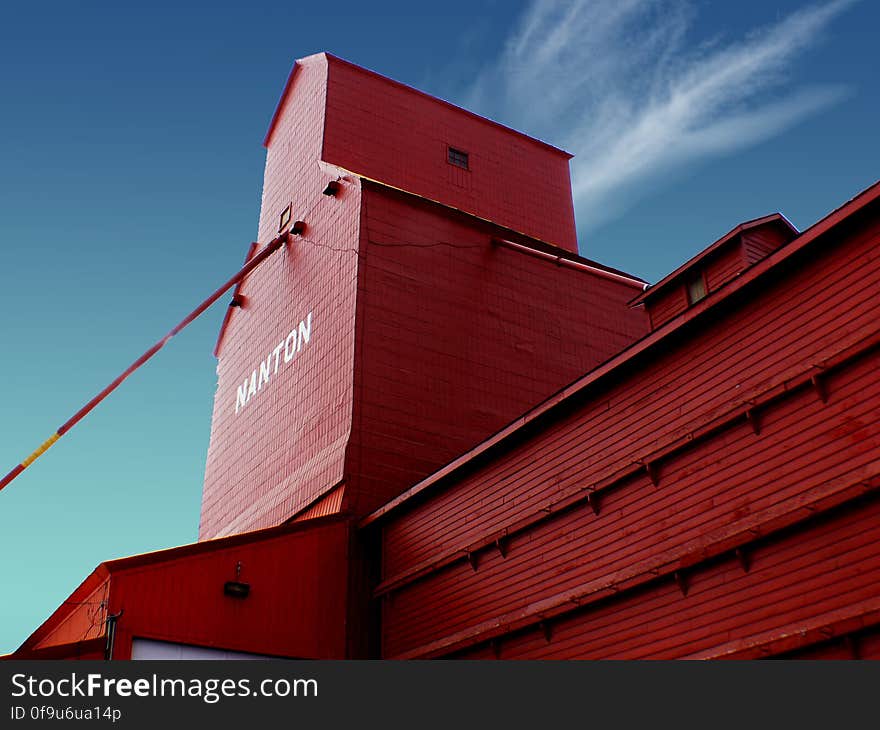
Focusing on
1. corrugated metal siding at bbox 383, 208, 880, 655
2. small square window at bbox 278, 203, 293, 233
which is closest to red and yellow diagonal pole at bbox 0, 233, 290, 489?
small square window at bbox 278, 203, 293, 233

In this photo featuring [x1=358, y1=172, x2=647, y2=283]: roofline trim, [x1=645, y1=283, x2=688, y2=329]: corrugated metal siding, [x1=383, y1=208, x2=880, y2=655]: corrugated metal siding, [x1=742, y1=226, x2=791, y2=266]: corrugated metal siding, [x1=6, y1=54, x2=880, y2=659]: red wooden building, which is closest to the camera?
[x1=383, y1=208, x2=880, y2=655]: corrugated metal siding

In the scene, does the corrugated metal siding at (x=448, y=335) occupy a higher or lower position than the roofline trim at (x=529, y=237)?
lower

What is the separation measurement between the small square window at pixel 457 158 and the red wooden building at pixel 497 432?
0.24 feet

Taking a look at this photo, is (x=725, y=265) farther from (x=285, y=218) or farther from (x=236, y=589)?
(x=285, y=218)

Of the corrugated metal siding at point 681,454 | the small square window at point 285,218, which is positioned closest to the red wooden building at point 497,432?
the corrugated metal siding at point 681,454

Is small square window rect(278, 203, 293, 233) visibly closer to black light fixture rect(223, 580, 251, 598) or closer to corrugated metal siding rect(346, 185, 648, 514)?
corrugated metal siding rect(346, 185, 648, 514)

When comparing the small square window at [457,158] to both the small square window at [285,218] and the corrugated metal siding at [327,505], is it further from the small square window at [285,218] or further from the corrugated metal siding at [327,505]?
the corrugated metal siding at [327,505]

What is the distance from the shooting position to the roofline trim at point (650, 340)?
13867 mm

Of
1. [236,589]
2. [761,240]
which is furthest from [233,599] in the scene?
[761,240]

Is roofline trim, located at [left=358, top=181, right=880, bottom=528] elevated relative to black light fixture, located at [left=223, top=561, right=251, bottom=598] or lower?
elevated

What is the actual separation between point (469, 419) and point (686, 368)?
35.4 ft

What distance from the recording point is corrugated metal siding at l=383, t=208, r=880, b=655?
44.6 ft

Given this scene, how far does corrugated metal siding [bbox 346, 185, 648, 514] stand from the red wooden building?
81 millimetres

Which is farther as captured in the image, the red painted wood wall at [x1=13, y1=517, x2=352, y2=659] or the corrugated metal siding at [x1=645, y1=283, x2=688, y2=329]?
the corrugated metal siding at [x1=645, y1=283, x2=688, y2=329]
